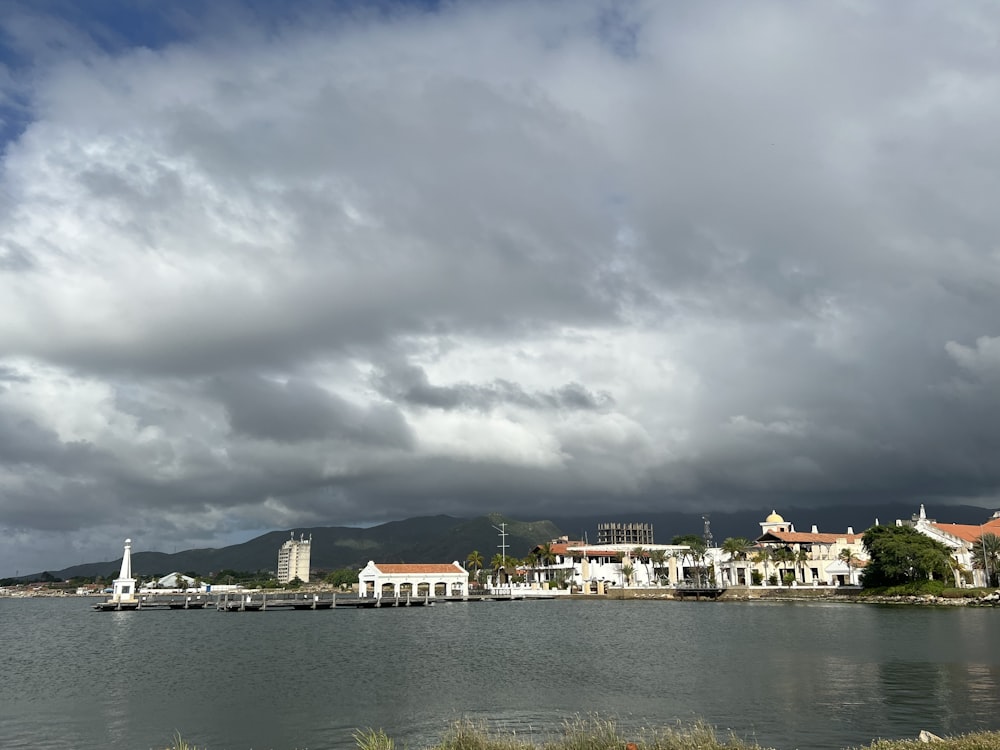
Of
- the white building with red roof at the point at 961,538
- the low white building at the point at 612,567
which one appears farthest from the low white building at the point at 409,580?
the white building with red roof at the point at 961,538

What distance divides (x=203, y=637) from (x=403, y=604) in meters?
66.6

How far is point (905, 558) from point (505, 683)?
9905 cm

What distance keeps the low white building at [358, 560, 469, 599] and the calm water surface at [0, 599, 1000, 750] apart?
248ft

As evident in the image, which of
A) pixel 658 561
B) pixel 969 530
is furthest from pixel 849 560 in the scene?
pixel 658 561

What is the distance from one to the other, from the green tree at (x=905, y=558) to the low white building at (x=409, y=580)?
256 ft

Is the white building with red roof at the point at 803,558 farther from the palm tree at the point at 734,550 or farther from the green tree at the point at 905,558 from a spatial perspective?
the green tree at the point at 905,558

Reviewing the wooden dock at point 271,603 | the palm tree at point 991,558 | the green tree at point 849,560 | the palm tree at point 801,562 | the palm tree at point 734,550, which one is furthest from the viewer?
the palm tree at point 734,550

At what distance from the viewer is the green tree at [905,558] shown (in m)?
116

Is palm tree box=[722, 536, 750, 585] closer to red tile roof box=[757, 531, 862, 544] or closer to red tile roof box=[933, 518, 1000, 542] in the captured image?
red tile roof box=[757, 531, 862, 544]

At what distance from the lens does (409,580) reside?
158 meters

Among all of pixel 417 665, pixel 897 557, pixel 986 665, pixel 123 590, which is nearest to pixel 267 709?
pixel 417 665

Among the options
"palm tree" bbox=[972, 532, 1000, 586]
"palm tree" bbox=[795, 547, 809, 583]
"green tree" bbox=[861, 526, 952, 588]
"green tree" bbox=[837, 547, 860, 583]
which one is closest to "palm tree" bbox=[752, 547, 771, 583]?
"palm tree" bbox=[795, 547, 809, 583]

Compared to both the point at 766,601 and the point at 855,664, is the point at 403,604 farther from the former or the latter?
the point at 855,664

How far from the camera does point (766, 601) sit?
449 ft
